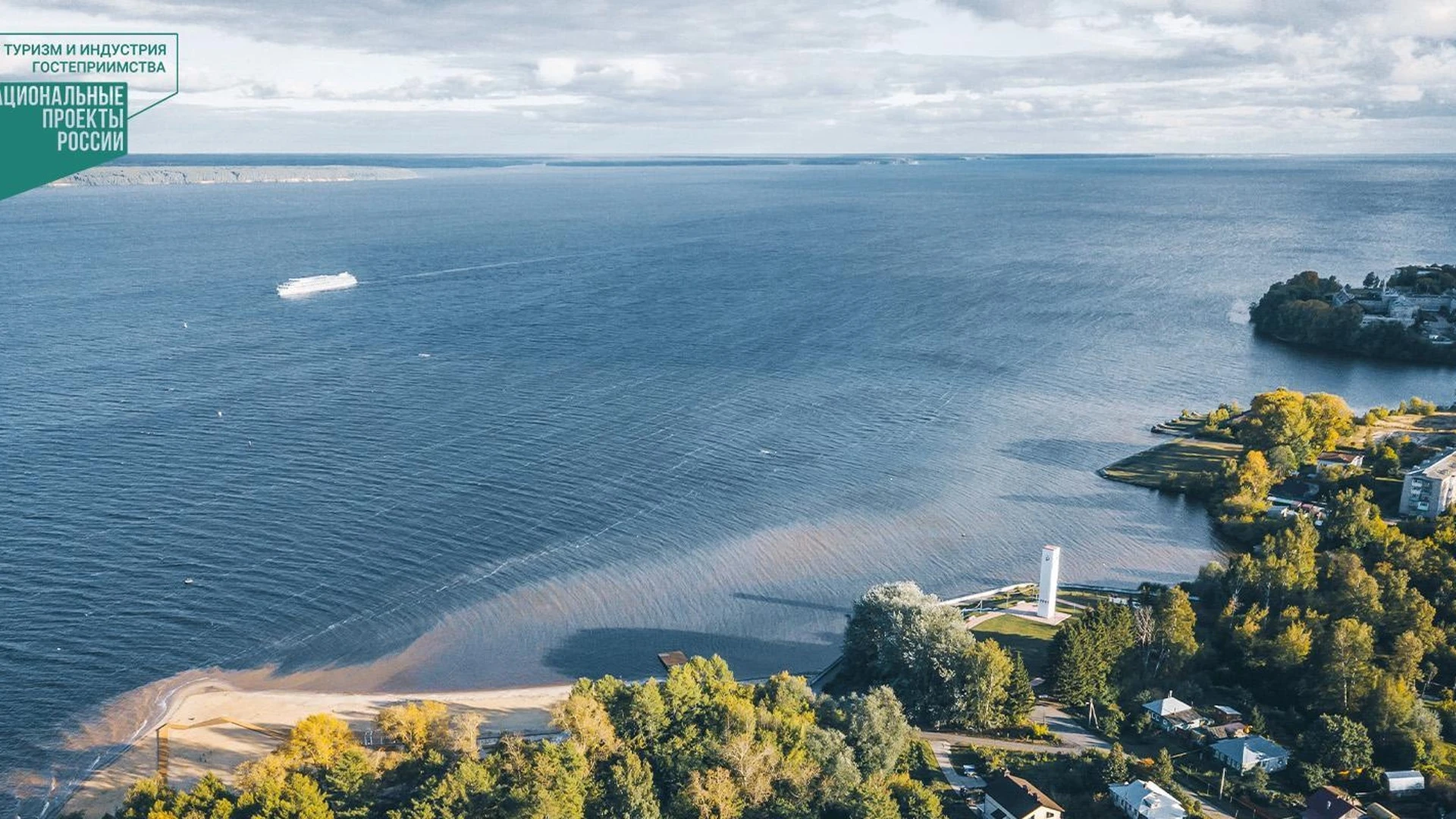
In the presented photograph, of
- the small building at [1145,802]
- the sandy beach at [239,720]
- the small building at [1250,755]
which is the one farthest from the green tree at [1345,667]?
the sandy beach at [239,720]

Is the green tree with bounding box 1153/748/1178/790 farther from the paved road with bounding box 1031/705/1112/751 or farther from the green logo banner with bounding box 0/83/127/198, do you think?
the green logo banner with bounding box 0/83/127/198

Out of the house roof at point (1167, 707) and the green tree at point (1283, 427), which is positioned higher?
the green tree at point (1283, 427)

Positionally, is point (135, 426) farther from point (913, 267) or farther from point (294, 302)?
point (913, 267)

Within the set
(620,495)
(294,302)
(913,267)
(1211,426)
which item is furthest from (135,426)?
(913,267)

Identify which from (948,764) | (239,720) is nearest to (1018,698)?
(948,764)

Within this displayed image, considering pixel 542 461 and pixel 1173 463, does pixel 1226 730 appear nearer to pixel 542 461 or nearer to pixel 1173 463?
pixel 1173 463

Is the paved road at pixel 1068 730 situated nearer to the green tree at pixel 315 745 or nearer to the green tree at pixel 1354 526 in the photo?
the green tree at pixel 1354 526
